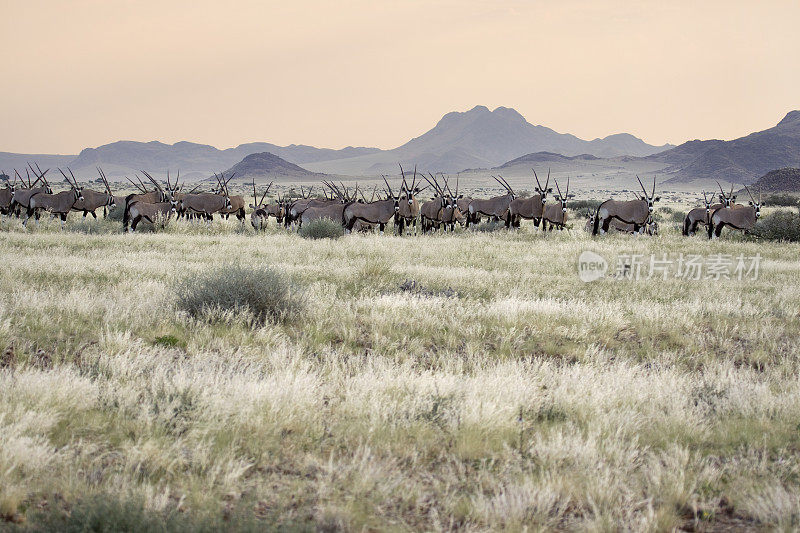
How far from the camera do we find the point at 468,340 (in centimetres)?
779

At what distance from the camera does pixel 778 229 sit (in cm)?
2264

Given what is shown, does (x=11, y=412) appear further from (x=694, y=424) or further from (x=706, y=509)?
(x=694, y=424)

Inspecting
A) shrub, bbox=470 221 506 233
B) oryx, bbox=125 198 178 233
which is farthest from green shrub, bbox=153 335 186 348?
shrub, bbox=470 221 506 233

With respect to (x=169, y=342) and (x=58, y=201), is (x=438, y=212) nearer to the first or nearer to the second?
(x=58, y=201)

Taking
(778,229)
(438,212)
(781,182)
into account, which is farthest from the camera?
(781,182)

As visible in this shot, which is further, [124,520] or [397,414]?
[397,414]

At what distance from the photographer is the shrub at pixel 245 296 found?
8.33 m

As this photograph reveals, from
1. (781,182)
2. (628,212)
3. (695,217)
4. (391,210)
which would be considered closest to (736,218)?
(695,217)

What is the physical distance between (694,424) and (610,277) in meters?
8.97

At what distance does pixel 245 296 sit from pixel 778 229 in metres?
22.2

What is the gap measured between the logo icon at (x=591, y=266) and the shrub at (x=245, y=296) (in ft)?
23.7

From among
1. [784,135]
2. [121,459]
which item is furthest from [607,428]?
[784,135]

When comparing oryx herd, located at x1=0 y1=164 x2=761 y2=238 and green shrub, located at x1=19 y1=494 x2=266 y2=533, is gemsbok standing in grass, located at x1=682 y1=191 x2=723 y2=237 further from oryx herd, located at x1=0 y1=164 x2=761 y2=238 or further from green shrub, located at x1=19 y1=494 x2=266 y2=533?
green shrub, located at x1=19 y1=494 x2=266 y2=533

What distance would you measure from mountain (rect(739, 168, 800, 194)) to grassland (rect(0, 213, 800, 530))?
258ft
